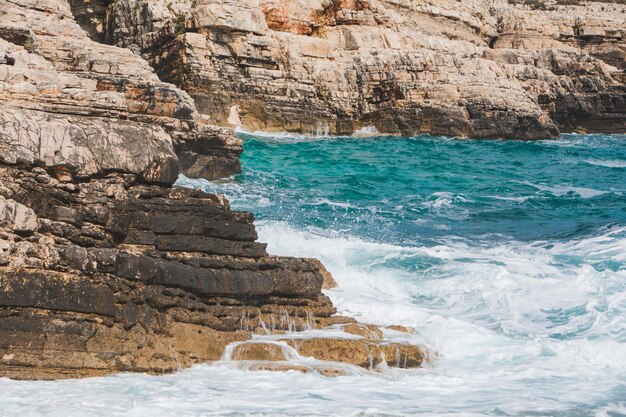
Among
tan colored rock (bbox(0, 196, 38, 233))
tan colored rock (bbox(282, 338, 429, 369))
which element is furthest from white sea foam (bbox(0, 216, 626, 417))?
tan colored rock (bbox(0, 196, 38, 233))

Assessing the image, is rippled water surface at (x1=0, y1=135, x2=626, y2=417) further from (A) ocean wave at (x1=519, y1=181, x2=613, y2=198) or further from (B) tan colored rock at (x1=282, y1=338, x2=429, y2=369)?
(B) tan colored rock at (x1=282, y1=338, x2=429, y2=369)

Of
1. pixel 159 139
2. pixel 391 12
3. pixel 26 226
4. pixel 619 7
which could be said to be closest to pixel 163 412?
pixel 26 226

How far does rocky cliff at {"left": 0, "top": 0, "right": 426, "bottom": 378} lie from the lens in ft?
21.9

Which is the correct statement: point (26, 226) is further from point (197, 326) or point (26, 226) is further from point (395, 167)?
point (395, 167)

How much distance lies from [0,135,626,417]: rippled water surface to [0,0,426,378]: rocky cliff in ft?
0.86

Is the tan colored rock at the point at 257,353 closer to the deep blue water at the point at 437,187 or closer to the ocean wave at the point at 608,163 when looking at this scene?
the deep blue water at the point at 437,187

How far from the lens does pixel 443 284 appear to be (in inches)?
402

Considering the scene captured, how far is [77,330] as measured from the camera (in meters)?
6.68

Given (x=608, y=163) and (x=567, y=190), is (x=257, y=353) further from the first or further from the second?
(x=608, y=163)

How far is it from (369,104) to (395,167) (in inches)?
272

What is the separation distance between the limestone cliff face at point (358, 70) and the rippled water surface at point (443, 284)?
12.0ft

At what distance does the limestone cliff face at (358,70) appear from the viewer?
24.2m

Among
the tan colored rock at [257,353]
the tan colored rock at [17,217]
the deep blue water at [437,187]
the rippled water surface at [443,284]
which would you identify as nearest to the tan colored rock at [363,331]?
the rippled water surface at [443,284]

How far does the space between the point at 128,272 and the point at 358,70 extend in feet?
64.8
